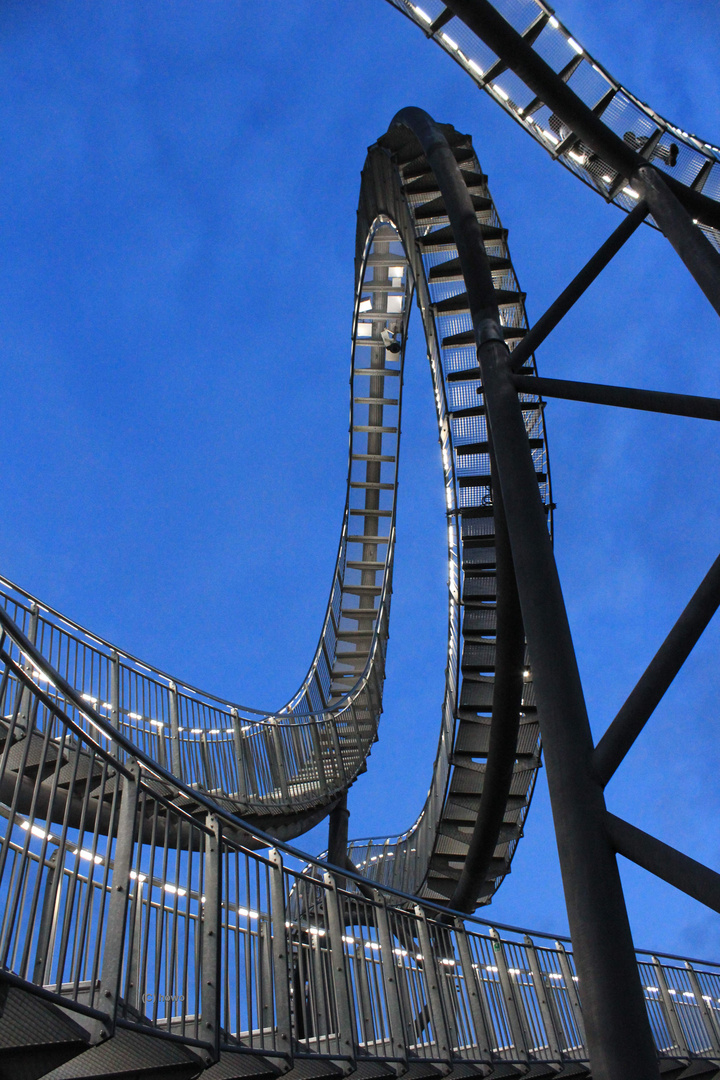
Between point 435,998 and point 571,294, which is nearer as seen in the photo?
point 435,998

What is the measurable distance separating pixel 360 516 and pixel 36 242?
137475 mm

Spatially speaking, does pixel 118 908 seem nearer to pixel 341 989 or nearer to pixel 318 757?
pixel 341 989

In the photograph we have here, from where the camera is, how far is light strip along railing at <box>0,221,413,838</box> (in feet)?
29.8

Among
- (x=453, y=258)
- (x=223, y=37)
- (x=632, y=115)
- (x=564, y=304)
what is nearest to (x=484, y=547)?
(x=453, y=258)

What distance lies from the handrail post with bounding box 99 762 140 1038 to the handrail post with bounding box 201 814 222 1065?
569mm

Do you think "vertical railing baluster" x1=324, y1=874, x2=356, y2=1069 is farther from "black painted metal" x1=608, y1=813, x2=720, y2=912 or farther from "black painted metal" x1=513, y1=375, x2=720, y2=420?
"black painted metal" x1=513, y1=375, x2=720, y2=420

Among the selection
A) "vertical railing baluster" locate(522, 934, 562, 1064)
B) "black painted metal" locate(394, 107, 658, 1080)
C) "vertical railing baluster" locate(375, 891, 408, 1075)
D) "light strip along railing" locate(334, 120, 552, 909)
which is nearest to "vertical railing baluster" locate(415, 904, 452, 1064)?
"vertical railing baluster" locate(375, 891, 408, 1075)

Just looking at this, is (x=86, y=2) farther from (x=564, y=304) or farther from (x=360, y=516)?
(x=564, y=304)

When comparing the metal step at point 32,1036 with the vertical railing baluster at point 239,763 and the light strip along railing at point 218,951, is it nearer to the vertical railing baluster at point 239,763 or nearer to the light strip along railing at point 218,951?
the light strip along railing at point 218,951

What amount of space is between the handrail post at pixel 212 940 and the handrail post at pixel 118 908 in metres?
0.57

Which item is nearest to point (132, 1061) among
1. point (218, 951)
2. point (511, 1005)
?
point (218, 951)

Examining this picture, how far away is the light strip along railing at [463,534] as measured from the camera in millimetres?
12906

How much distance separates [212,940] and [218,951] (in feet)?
0.21

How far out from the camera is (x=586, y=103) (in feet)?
34.8
